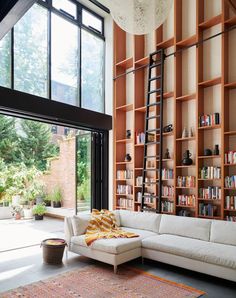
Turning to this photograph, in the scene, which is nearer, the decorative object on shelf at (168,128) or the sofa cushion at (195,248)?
the sofa cushion at (195,248)

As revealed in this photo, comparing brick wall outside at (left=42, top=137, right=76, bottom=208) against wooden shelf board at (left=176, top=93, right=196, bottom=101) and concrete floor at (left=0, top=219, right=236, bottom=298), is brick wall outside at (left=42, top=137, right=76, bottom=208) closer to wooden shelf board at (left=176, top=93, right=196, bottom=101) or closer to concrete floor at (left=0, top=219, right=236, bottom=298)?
concrete floor at (left=0, top=219, right=236, bottom=298)

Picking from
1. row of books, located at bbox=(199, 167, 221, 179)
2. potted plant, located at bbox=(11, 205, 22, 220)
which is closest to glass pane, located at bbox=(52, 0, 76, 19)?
row of books, located at bbox=(199, 167, 221, 179)

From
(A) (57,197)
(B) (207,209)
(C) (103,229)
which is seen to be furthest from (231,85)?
(A) (57,197)

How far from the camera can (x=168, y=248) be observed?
12.7 feet

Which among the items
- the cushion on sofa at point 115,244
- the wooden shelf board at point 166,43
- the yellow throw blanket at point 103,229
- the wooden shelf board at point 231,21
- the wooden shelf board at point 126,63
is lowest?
the cushion on sofa at point 115,244

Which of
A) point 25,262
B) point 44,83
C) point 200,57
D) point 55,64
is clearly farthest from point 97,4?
point 25,262

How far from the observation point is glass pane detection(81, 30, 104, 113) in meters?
6.32

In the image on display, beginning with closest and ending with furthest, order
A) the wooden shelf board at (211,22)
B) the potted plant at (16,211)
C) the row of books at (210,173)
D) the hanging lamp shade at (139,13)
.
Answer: the hanging lamp shade at (139,13), the row of books at (210,173), the wooden shelf board at (211,22), the potted plant at (16,211)

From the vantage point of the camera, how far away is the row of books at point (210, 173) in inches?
186

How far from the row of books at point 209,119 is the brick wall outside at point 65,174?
4.78 metres

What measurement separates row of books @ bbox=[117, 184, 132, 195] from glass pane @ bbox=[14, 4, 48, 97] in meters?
2.57

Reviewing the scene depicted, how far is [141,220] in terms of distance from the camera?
4.91 metres

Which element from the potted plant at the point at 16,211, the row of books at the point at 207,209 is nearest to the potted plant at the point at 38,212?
the potted plant at the point at 16,211

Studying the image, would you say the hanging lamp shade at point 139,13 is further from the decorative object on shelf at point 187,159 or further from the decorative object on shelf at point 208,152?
the decorative object on shelf at point 187,159
